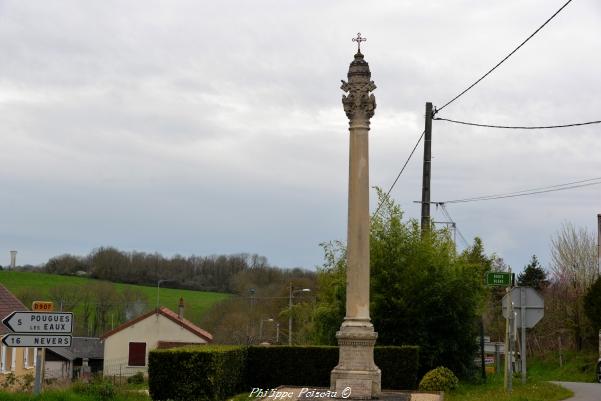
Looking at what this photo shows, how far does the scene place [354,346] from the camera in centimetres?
1983

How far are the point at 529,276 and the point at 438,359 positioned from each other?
41.8m

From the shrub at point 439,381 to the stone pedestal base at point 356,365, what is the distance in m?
3.52

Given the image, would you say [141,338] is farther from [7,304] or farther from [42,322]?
[42,322]

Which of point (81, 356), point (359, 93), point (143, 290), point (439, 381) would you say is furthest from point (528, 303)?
point (143, 290)

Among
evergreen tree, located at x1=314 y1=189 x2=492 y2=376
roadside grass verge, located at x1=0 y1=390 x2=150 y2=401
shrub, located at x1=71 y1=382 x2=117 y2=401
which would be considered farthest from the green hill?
roadside grass verge, located at x1=0 y1=390 x2=150 y2=401

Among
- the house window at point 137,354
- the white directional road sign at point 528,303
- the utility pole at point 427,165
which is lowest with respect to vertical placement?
the house window at point 137,354

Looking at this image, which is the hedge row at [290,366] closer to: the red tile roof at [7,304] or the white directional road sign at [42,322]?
the white directional road sign at [42,322]

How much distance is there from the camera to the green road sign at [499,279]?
1914 centimetres

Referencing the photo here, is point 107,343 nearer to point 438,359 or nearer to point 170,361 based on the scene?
point 438,359

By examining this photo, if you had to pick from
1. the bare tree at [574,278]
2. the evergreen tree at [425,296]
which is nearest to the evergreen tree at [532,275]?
A: the bare tree at [574,278]

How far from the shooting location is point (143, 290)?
80.8 metres

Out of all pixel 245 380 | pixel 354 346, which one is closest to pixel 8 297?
pixel 245 380

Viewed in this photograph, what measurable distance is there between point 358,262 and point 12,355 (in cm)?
2001

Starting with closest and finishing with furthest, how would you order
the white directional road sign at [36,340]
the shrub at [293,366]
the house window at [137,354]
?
the white directional road sign at [36,340]
the shrub at [293,366]
the house window at [137,354]
